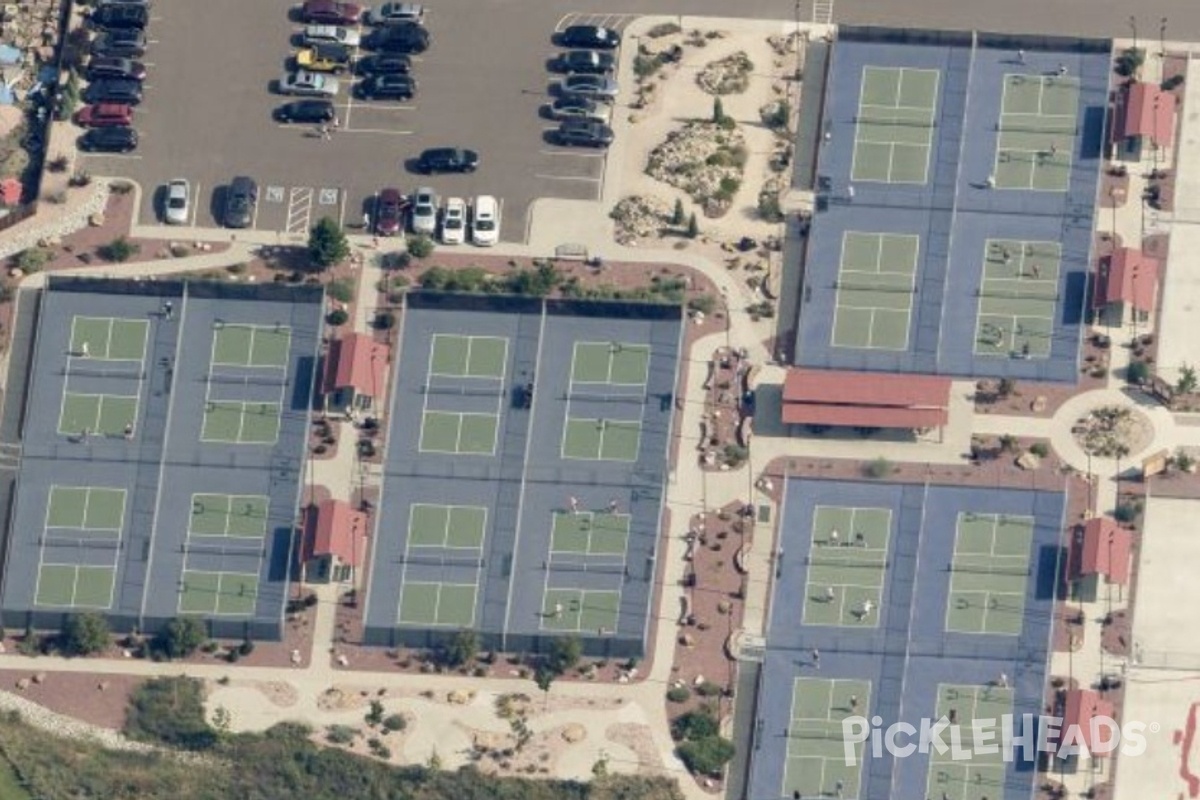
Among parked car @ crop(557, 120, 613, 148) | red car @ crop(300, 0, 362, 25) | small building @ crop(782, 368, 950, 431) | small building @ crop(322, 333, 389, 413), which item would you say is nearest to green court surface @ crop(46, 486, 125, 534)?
small building @ crop(322, 333, 389, 413)

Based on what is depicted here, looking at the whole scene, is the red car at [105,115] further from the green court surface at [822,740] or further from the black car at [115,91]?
the green court surface at [822,740]

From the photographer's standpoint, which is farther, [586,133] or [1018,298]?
[586,133]

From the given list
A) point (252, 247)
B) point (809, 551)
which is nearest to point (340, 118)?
point (252, 247)

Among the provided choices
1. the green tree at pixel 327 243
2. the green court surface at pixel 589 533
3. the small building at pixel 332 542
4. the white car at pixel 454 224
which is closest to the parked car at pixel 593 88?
the white car at pixel 454 224

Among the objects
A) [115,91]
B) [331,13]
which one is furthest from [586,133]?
[115,91]

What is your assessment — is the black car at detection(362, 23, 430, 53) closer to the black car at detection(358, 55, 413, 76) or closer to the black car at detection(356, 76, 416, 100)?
the black car at detection(358, 55, 413, 76)

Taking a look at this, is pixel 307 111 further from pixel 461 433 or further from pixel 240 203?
pixel 461 433
